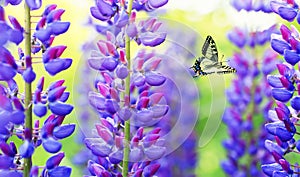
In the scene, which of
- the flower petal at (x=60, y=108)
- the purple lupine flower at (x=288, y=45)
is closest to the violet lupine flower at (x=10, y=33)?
the flower petal at (x=60, y=108)

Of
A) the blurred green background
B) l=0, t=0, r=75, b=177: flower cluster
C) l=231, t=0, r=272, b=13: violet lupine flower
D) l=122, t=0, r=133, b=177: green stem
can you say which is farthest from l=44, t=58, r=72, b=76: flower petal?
l=231, t=0, r=272, b=13: violet lupine flower

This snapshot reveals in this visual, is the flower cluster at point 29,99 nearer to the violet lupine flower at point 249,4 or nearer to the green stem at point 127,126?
the green stem at point 127,126

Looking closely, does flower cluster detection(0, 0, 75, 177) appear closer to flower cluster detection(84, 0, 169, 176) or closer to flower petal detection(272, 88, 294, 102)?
flower cluster detection(84, 0, 169, 176)

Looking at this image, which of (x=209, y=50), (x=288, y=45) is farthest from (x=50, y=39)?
(x=288, y=45)

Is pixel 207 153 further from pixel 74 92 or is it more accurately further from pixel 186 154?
pixel 74 92

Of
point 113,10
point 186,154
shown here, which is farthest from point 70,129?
point 186,154

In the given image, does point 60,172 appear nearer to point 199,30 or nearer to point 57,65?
point 57,65
